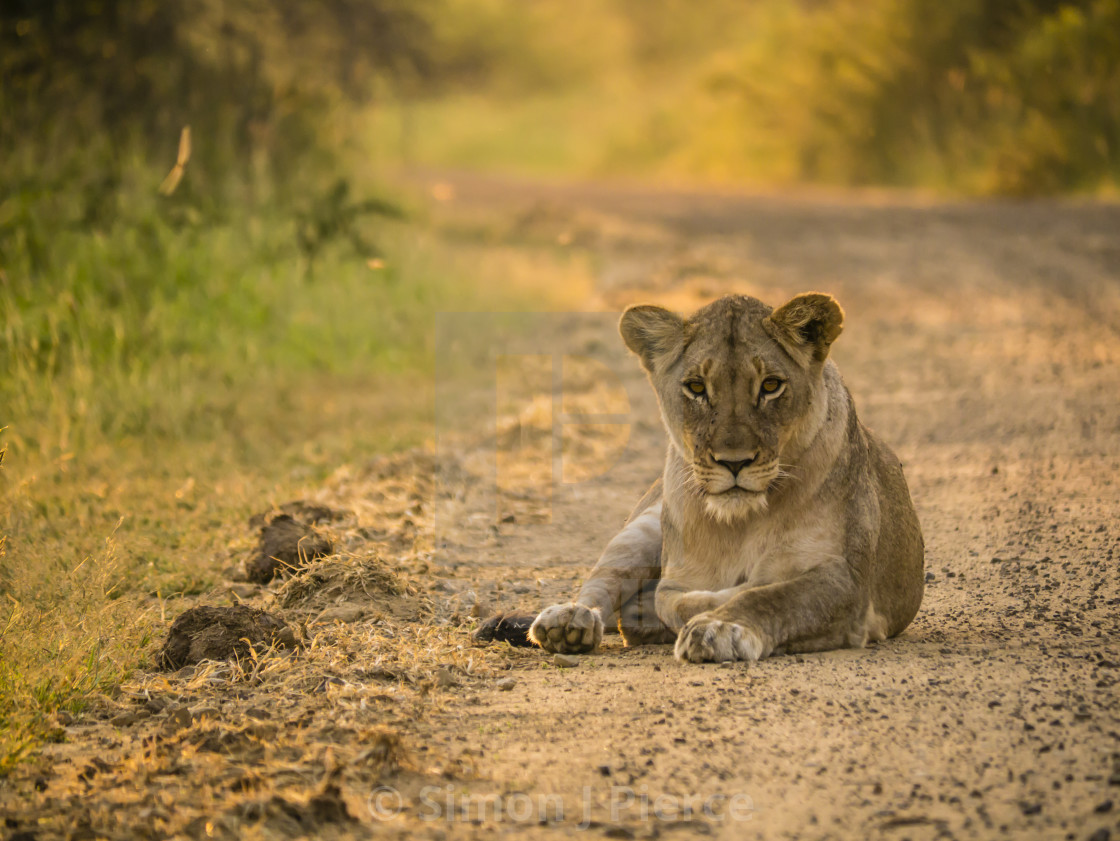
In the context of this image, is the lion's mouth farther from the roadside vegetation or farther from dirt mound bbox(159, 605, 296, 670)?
the roadside vegetation

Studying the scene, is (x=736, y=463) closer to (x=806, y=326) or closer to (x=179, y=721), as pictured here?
(x=806, y=326)

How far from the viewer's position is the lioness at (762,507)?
157 inches

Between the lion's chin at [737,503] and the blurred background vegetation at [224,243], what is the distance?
203 cm

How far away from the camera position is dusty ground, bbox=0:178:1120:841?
288 centimetres

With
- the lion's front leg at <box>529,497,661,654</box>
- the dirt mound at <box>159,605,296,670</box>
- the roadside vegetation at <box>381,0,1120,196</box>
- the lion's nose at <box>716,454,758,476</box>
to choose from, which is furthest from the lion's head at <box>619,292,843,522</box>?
the roadside vegetation at <box>381,0,1120,196</box>

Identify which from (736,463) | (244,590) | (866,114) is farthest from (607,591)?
(866,114)

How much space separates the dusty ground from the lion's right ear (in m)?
1.09

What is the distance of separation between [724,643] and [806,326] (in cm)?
114

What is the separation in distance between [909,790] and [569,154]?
30799mm

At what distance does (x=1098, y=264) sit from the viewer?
463 inches

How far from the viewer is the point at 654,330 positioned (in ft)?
14.8

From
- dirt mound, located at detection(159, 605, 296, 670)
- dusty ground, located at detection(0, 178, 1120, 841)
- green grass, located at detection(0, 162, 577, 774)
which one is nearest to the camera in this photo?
dusty ground, located at detection(0, 178, 1120, 841)

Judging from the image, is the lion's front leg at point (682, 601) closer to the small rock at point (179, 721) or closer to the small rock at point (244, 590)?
the small rock at point (179, 721)

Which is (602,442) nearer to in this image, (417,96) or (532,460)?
(532,460)
